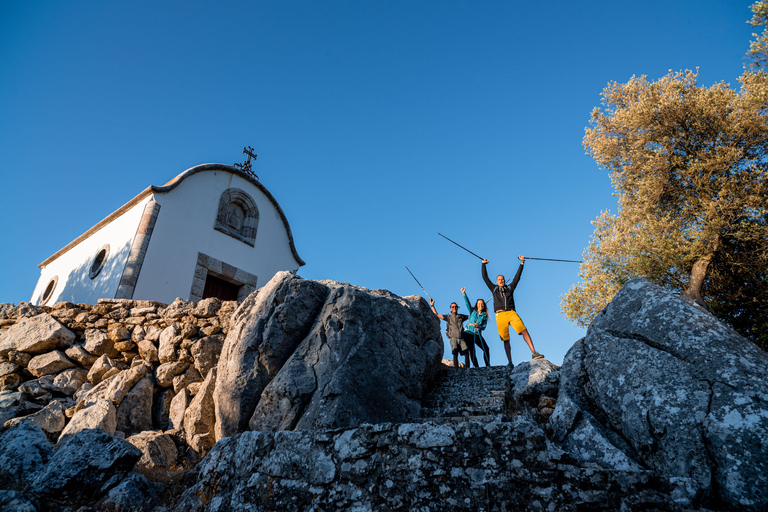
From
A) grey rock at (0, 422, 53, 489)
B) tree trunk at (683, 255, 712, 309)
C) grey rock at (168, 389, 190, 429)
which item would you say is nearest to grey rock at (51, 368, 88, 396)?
grey rock at (168, 389, 190, 429)

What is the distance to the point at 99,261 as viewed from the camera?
13.2 meters

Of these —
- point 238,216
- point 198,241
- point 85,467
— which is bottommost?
point 85,467

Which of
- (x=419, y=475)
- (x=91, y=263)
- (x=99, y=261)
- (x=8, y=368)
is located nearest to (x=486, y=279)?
(x=419, y=475)

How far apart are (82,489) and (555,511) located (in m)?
4.16

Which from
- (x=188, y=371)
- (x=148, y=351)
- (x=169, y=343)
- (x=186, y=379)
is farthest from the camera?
(x=148, y=351)

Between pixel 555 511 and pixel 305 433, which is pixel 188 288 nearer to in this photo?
pixel 305 433

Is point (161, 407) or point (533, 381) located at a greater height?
point (533, 381)

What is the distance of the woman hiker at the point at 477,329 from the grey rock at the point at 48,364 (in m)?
9.10

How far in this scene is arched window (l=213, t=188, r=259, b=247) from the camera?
551 inches

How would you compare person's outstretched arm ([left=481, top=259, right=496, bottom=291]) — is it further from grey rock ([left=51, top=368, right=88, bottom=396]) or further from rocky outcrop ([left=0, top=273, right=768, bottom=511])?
grey rock ([left=51, top=368, right=88, bottom=396])

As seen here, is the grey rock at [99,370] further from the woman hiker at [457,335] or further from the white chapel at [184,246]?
the woman hiker at [457,335]

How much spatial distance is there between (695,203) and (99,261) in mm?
17844

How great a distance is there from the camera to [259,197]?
15.6 meters

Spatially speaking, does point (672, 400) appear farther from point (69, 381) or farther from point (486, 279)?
point (69, 381)
